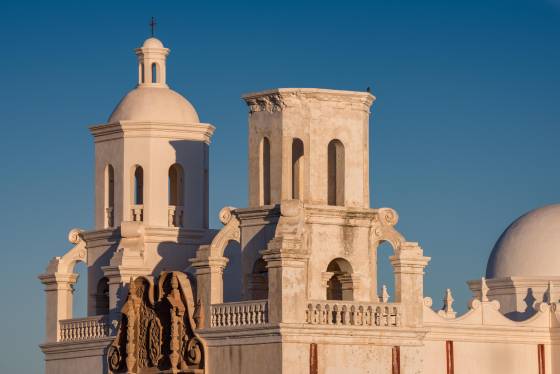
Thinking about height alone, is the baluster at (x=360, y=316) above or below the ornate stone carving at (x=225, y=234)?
below

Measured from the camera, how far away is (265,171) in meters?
52.6

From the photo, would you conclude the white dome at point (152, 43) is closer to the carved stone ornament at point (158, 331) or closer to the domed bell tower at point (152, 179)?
the domed bell tower at point (152, 179)

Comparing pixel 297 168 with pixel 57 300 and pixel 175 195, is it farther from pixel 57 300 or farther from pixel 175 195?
pixel 57 300

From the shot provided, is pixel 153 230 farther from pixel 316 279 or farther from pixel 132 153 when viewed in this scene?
pixel 316 279

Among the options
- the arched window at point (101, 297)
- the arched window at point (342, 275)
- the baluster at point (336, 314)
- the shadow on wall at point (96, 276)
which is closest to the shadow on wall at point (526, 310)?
the arched window at point (342, 275)

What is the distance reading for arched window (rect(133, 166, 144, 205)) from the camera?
57812 mm

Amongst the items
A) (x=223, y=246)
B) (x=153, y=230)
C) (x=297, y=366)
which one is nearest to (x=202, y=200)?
(x=153, y=230)

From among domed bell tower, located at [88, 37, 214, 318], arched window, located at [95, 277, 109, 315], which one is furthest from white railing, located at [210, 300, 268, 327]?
arched window, located at [95, 277, 109, 315]

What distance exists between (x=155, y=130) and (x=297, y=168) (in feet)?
21.7

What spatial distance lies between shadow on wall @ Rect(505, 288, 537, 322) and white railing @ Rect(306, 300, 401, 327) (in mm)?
8285

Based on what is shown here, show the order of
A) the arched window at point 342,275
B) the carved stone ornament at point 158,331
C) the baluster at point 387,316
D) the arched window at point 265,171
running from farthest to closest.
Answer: the carved stone ornament at point 158,331
the arched window at point 265,171
the arched window at point 342,275
the baluster at point 387,316

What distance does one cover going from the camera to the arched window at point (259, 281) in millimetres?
52531

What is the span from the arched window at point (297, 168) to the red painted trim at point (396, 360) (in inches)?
173

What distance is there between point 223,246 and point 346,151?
12.7 feet
